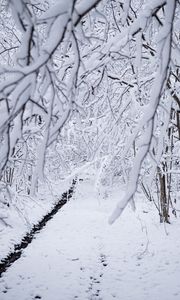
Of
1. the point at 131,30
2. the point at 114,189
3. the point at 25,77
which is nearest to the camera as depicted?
the point at 25,77

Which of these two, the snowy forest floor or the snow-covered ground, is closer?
the snowy forest floor

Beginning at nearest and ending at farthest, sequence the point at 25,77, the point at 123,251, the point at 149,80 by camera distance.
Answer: the point at 25,77
the point at 149,80
the point at 123,251

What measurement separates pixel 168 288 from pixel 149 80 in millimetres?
4201

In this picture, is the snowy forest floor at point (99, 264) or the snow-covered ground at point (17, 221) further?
the snow-covered ground at point (17, 221)

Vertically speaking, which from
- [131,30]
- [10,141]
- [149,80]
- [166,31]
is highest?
[149,80]

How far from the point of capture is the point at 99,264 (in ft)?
25.6

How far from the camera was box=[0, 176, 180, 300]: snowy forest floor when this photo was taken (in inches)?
242

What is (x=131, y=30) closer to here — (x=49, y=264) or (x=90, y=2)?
(x=90, y=2)

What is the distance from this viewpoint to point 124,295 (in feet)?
19.8

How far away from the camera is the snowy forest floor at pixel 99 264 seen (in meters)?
6.15

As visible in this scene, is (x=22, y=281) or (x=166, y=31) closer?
(x=166, y=31)

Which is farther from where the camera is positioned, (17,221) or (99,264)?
(17,221)

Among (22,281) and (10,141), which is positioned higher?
(10,141)

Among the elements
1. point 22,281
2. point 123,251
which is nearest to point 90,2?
point 22,281
